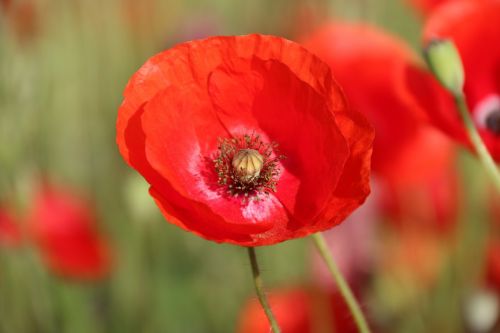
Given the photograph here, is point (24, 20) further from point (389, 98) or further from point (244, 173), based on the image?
point (244, 173)

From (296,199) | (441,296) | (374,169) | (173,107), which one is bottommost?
(441,296)

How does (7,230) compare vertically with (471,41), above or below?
below

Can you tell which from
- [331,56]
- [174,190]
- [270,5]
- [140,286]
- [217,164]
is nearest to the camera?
[174,190]

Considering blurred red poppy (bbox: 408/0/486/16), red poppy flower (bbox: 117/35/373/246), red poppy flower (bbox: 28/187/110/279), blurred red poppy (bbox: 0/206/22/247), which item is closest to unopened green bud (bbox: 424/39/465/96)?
red poppy flower (bbox: 117/35/373/246)

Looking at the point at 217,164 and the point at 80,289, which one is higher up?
the point at 217,164

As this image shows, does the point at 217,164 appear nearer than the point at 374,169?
Yes

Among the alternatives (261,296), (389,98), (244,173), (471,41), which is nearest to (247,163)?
(244,173)

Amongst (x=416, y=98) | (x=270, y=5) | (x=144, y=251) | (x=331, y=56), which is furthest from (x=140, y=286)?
(x=270, y=5)

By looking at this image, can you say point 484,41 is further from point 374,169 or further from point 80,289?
point 80,289
